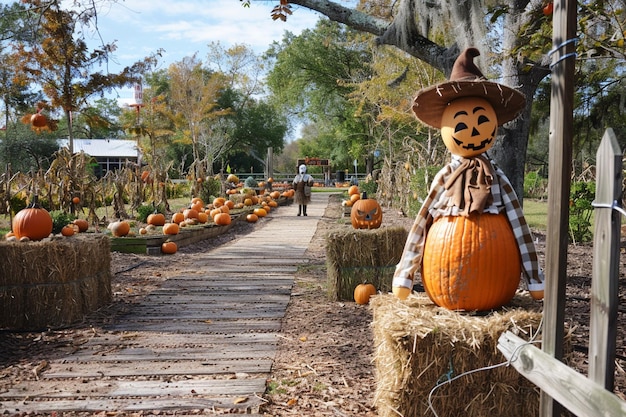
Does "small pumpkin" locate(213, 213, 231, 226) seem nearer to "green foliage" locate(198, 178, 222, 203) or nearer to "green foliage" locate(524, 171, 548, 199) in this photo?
"green foliage" locate(198, 178, 222, 203)

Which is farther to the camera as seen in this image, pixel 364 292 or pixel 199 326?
pixel 364 292

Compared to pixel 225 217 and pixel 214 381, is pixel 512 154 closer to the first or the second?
pixel 214 381

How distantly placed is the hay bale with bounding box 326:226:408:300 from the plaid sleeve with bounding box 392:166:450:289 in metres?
2.37

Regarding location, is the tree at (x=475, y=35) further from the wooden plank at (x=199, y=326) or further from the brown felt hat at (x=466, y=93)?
the wooden plank at (x=199, y=326)

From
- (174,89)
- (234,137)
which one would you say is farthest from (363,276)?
(234,137)

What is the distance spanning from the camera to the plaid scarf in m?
2.57

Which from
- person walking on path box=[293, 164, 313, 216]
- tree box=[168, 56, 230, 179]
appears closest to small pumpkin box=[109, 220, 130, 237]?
person walking on path box=[293, 164, 313, 216]

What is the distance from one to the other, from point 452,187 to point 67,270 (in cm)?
354

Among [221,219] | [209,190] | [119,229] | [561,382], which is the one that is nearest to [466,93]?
[561,382]

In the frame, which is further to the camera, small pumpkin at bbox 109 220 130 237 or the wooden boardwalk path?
small pumpkin at bbox 109 220 130 237

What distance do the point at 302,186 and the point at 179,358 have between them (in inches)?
455

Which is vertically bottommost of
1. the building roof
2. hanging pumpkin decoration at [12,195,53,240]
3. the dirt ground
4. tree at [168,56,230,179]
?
the dirt ground

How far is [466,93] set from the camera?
267 cm

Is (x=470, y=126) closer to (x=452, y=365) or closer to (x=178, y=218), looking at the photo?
(x=452, y=365)
